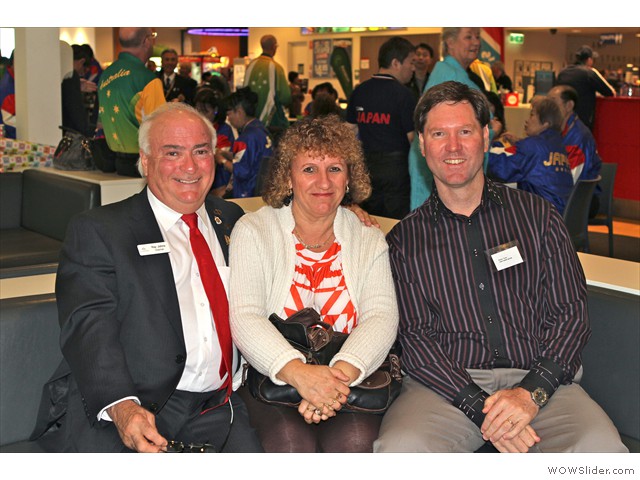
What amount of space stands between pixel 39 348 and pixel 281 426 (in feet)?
2.59

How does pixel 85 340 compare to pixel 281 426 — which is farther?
pixel 281 426

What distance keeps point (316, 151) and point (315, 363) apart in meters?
0.70

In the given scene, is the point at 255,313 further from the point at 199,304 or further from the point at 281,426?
the point at 281,426

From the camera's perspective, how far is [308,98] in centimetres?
1784

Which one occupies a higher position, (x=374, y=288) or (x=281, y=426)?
(x=374, y=288)

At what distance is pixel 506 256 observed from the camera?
245cm

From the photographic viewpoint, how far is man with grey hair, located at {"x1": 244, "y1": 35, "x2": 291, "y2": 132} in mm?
9352

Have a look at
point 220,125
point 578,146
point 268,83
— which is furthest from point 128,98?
point 268,83

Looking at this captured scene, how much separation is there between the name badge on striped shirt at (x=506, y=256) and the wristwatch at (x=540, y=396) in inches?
15.4

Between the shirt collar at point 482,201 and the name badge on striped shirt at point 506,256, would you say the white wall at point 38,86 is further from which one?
the name badge on striped shirt at point 506,256

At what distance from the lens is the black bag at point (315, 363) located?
2.34 m
